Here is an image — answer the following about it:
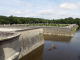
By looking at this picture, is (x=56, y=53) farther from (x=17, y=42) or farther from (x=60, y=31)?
(x=60, y=31)

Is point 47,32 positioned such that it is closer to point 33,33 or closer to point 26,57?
point 33,33

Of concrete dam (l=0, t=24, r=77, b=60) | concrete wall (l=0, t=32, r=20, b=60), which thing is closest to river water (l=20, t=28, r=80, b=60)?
concrete dam (l=0, t=24, r=77, b=60)

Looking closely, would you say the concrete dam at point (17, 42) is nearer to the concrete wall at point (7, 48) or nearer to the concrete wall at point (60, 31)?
the concrete wall at point (7, 48)

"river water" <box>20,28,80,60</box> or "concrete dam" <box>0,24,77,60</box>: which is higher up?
"concrete dam" <box>0,24,77,60</box>

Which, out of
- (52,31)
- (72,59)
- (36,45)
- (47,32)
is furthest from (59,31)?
(72,59)

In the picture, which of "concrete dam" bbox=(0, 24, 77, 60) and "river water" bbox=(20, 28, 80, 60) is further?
"river water" bbox=(20, 28, 80, 60)

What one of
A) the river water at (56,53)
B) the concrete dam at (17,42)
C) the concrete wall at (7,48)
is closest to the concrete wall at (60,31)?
the river water at (56,53)

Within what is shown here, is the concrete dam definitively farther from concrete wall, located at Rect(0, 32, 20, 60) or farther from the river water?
the river water

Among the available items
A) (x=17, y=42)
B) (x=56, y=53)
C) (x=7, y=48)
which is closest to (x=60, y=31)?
(x=56, y=53)

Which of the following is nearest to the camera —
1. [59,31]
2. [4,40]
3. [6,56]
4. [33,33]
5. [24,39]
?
[4,40]

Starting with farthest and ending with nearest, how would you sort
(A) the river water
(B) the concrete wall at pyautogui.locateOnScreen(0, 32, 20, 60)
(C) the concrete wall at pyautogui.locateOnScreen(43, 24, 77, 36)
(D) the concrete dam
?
(C) the concrete wall at pyautogui.locateOnScreen(43, 24, 77, 36) → (A) the river water → (D) the concrete dam → (B) the concrete wall at pyautogui.locateOnScreen(0, 32, 20, 60)

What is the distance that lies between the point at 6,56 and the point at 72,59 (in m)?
10.4

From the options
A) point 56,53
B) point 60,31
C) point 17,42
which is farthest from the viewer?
point 60,31

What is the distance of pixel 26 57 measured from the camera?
1321 cm
